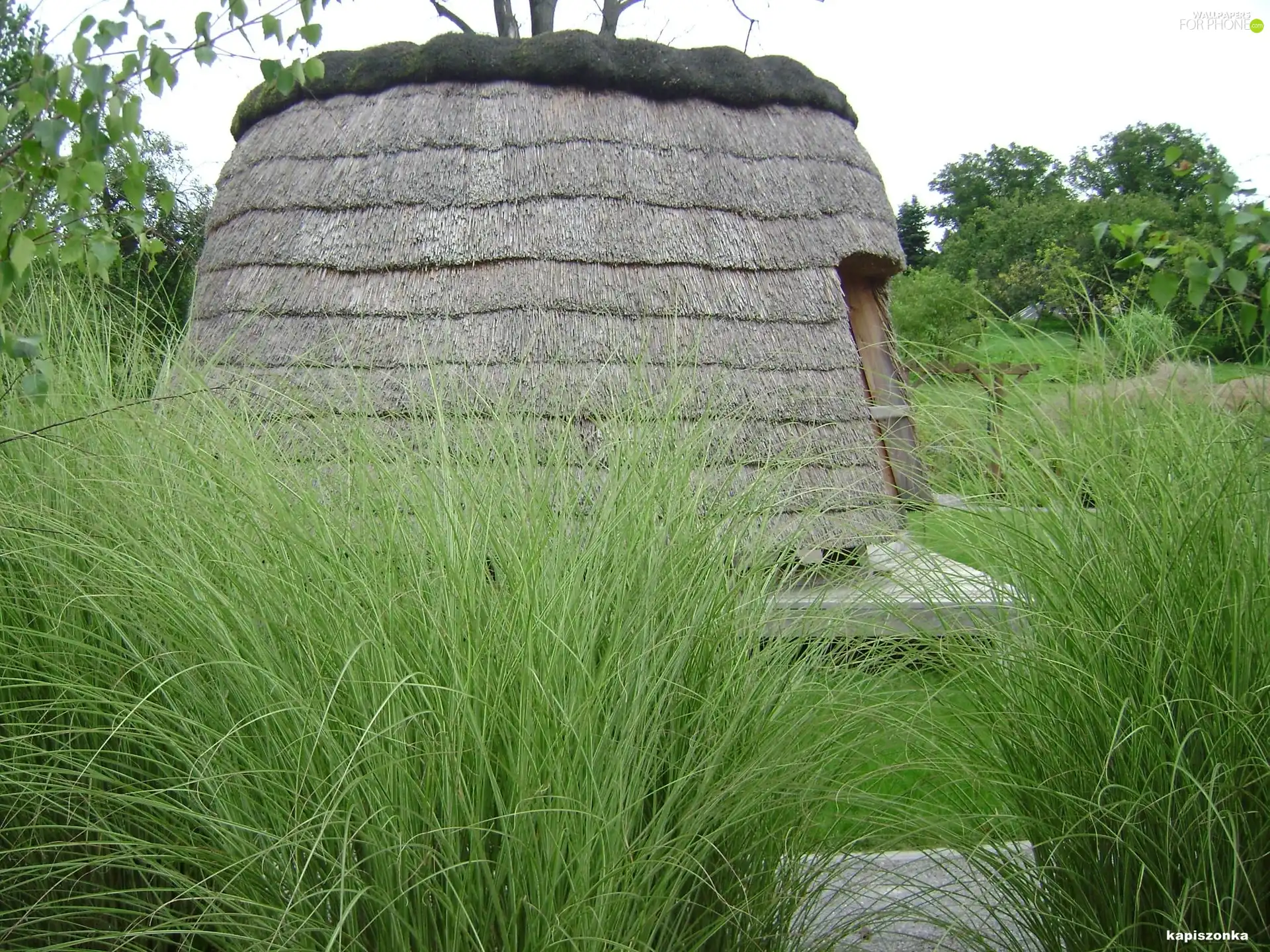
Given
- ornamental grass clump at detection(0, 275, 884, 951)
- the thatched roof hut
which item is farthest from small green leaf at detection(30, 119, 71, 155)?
the thatched roof hut

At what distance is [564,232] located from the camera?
5.50 m

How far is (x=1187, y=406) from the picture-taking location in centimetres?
244

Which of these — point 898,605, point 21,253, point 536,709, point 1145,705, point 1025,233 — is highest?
point 1025,233

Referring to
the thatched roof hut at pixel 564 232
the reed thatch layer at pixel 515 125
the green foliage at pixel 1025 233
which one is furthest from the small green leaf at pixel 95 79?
the green foliage at pixel 1025 233

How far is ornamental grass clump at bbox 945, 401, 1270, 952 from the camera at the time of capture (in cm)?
176

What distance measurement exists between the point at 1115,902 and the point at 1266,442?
3.07ft

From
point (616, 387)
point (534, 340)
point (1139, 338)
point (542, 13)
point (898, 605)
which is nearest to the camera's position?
point (898, 605)

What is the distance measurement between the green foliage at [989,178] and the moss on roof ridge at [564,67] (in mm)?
38461

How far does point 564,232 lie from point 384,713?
429 cm

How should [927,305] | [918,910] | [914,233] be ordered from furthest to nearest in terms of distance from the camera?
[914,233] < [927,305] < [918,910]

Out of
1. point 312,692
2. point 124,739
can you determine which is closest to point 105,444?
point 124,739

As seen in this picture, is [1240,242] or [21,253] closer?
[21,253]

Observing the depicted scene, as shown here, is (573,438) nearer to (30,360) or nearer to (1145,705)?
(30,360)

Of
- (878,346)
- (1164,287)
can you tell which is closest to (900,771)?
(1164,287)
